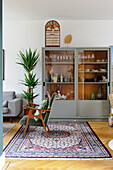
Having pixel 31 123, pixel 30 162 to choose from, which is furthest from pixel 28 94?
pixel 30 162

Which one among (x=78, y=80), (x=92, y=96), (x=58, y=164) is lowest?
(x=58, y=164)

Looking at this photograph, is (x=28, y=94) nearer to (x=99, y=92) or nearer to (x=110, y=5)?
(x=99, y=92)

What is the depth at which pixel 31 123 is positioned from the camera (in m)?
3.88

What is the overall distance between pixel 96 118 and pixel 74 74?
1.35 m

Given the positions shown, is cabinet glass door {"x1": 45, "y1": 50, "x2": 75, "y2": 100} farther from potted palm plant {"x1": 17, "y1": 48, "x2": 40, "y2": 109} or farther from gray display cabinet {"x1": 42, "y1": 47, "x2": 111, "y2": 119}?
potted palm plant {"x1": 17, "y1": 48, "x2": 40, "y2": 109}

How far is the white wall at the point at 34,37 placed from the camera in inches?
228

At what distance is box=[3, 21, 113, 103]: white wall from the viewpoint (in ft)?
19.0

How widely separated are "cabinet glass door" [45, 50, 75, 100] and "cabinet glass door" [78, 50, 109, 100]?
25 cm

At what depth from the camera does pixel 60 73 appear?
551 centimetres

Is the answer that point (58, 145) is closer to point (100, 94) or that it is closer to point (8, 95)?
point (100, 94)

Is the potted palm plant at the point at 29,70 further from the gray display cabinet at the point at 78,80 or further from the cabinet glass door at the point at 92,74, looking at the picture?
the cabinet glass door at the point at 92,74

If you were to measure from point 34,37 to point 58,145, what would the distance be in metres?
3.53

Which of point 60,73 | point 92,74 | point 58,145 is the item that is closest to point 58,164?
point 58,145

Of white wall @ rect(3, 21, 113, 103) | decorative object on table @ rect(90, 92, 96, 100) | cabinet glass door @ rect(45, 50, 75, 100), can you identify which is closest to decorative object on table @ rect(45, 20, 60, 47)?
white wall @ rect(3, 21, 113, 103)
